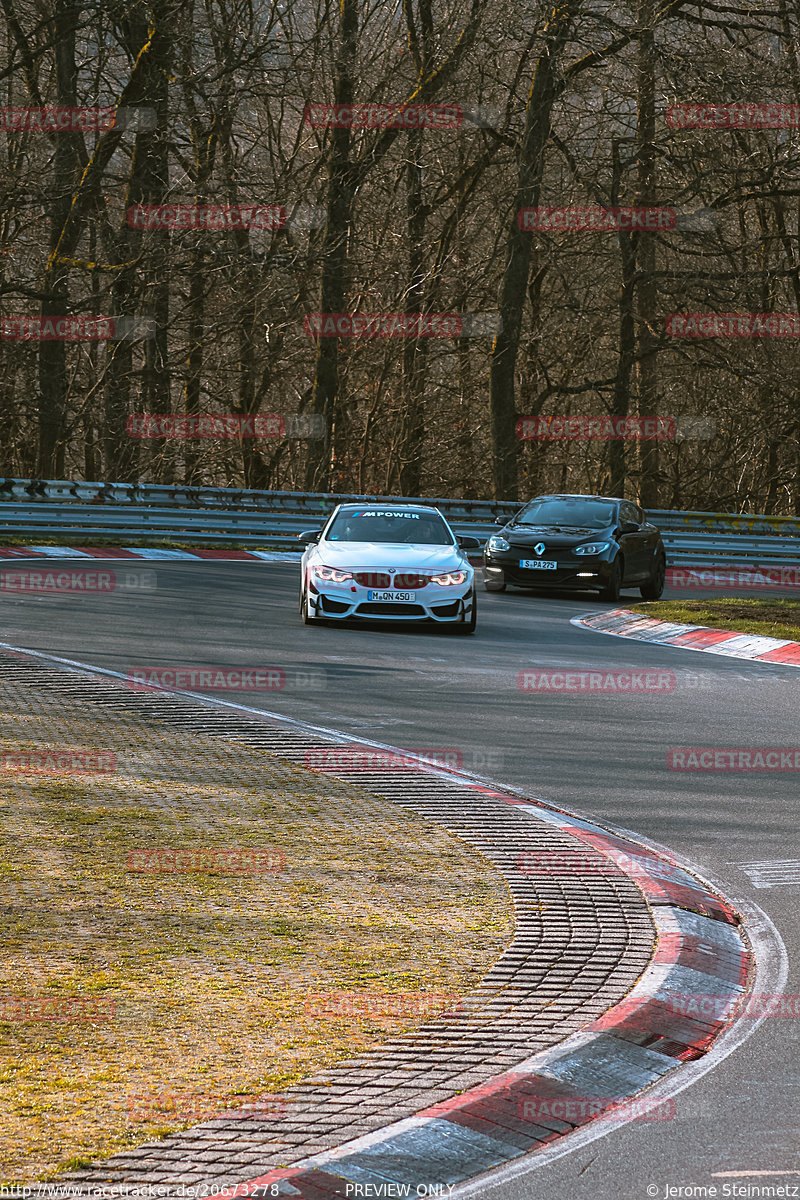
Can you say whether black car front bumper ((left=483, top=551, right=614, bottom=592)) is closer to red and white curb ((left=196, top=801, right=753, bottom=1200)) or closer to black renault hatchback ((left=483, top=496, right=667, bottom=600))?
black renault hatchback ((left=483, top=496, right=667, bottom=600))

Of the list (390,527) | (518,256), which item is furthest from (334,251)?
(390,527)

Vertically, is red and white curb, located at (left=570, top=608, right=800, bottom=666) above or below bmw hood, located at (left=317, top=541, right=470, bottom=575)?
below

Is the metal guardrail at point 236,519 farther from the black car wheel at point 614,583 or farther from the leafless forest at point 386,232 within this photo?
the black car wheel at point 614,583

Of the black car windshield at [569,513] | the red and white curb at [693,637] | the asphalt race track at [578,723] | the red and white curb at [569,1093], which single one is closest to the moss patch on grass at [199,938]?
the red and white curb at [569,1093]

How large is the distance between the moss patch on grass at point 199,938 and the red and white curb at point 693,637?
8.61 meters

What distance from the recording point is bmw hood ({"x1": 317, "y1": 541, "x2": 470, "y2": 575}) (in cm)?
1642

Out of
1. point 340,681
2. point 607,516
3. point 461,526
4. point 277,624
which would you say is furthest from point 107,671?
point 461,526

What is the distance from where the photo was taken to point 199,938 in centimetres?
574

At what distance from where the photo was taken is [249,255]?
32.2 m

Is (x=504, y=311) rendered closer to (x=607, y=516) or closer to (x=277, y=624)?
(x=607, y=516)

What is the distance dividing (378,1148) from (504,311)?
1251 inches

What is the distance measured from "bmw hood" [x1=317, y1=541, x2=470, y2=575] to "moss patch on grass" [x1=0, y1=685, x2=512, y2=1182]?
24.3ft

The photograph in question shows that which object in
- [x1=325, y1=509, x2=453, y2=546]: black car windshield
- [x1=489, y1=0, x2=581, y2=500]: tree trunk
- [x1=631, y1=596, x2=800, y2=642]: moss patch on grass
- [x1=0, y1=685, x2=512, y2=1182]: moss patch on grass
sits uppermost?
[x1=489, y1=0, x2=581, y2=500]: tree trunk

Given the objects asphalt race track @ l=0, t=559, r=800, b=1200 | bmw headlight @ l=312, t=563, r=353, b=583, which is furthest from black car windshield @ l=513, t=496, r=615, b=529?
bmw headlight @ l=312, t=563, r=353, b=583
